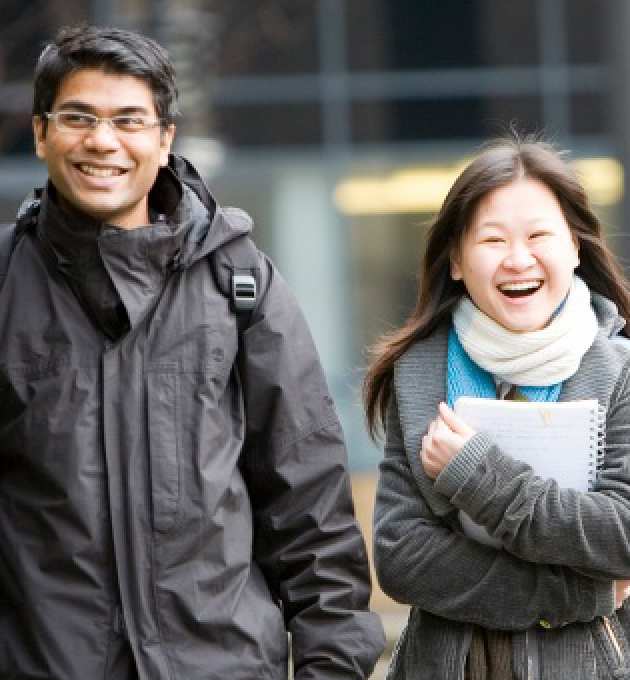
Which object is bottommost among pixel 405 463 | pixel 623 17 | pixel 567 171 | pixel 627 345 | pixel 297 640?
pixel 297 640

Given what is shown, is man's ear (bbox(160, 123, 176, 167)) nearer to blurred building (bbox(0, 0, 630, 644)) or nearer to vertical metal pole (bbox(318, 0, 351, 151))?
blurred building (bbox(0, 0, 630, 644))

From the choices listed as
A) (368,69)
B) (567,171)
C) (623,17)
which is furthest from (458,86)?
(567,171)

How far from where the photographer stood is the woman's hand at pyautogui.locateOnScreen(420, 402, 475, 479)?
3561 millimetres

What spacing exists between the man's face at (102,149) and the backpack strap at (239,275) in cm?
22

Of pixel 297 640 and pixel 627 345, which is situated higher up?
pixel 627 345

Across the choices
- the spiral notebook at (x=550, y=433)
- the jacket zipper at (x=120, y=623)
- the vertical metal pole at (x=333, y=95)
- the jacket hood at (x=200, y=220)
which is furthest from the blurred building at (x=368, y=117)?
the jacket zipper at (x=120, y=623)

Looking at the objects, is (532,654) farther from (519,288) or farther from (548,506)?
(519,288)

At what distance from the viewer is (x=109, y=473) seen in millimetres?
3553

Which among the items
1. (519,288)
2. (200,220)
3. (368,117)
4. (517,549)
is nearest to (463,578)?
(517,549)

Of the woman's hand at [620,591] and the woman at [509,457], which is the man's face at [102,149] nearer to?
the woman at [509,457]

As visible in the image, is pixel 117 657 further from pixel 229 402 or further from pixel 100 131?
pixel 100 131

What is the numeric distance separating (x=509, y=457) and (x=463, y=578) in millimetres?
257

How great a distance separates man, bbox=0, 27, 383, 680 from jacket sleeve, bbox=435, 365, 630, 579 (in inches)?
15.3

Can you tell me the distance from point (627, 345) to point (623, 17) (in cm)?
527
